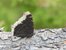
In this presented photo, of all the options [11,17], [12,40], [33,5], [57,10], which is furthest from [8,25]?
[12,40]

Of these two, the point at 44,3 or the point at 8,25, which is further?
the point at 44,3

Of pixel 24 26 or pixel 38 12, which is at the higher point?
pixel 38 12

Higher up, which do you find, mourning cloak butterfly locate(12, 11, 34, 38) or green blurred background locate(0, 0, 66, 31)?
green blurred background locate(0, 0, 66, 31)

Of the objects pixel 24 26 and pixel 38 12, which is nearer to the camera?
pixel 24 26

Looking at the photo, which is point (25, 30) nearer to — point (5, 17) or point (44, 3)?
point (5, 17)

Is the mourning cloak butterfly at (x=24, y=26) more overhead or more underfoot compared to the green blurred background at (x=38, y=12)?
more underfoot

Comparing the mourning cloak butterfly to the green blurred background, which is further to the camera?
the green blurred background

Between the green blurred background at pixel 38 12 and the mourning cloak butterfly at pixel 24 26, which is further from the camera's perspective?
the green blurred background at pixel 38 12

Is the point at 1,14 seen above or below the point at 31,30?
above
